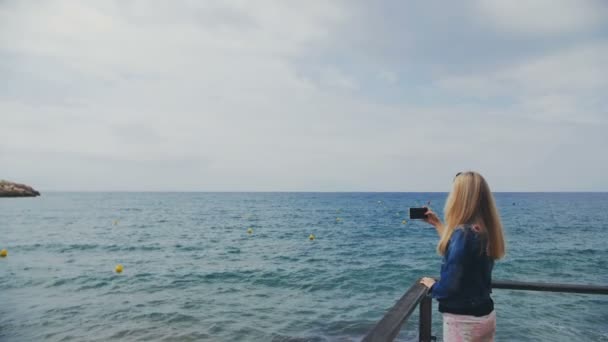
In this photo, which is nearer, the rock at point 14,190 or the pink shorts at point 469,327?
the pink shorts at point 469,327

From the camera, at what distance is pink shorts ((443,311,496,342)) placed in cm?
245

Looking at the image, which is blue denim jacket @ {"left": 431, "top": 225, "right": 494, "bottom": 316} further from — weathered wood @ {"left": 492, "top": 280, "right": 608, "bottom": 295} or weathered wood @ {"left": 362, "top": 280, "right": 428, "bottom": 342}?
weathered wood @ {"left": 492, "top": 280, "right": 608, "bottom": 295}

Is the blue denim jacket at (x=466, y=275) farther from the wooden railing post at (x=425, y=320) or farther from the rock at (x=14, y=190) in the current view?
the rock at (x=14, y=190)

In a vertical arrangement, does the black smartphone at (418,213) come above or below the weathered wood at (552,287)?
above

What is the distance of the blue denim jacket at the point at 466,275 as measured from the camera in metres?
2.30

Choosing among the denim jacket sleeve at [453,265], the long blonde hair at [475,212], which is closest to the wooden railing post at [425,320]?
the denim jacket sleeve at [453,265]

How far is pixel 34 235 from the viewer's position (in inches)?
1348

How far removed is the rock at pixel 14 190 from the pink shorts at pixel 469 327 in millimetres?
138850

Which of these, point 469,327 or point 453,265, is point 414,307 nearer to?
point 469,327

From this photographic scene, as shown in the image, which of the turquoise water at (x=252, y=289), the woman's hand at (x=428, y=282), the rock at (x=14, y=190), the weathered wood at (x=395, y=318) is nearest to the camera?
the weathered wood at (x=395, y=318)

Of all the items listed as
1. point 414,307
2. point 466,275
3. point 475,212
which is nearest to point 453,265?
point 466,275

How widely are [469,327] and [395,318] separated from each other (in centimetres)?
56

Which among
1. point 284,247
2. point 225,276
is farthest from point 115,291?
point 284,247

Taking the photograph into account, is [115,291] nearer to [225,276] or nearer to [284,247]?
[225,276]
